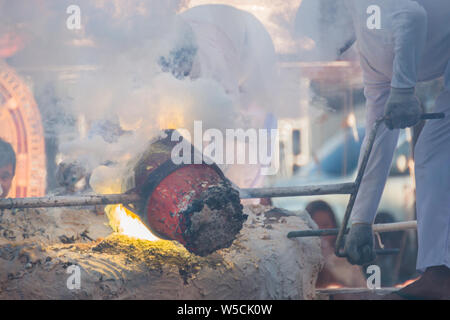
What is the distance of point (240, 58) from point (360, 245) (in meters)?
1.48

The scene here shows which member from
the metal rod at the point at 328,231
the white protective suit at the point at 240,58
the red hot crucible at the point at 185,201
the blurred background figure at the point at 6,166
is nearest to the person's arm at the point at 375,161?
the metal rod at the point at 328,231

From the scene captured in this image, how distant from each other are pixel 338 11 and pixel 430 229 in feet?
4.58

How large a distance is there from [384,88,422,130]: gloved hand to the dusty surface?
0.92 meters

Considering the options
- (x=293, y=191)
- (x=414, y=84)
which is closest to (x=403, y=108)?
(x=414, y=84)

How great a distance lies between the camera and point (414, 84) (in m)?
2.25

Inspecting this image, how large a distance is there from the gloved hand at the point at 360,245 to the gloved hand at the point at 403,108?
632mm

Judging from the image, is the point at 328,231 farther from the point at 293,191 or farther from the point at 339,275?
the point at 339,275

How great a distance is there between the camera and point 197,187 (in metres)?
1.99

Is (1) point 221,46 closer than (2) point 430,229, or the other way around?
(2) point 430,229

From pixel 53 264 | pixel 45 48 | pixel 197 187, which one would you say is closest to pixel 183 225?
pixel 197 187

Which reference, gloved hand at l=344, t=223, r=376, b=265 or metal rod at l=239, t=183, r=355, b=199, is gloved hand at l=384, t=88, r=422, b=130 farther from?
gloved hand at l=344, t=223, r=376, b=265

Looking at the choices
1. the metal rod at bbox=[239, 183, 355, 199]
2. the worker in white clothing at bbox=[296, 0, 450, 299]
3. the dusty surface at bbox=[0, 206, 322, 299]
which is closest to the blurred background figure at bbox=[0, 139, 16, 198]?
the dusty surface at bbox=[0, 206, 322, 299]

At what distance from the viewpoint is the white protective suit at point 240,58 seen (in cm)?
293
